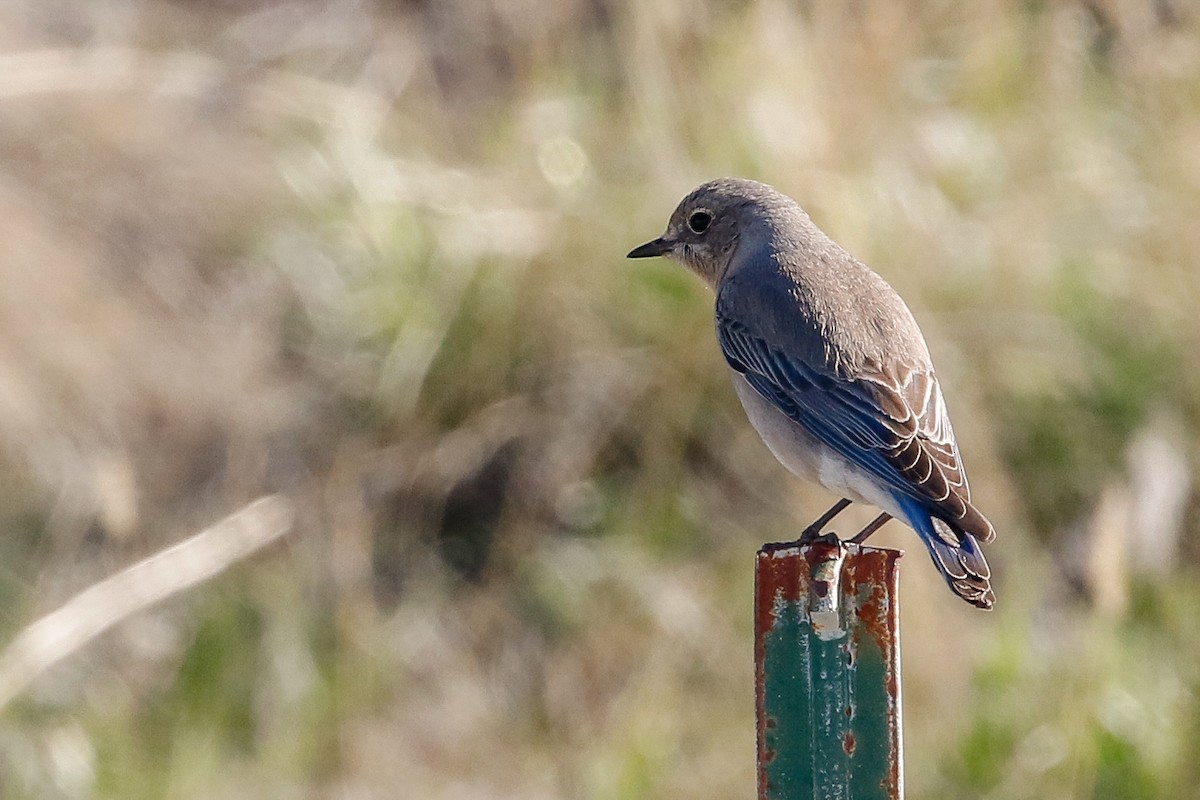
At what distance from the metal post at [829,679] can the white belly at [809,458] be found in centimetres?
113

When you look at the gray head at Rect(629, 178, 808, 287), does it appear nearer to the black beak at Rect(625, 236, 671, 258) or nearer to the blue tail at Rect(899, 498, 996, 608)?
the black beak at Rect(625, 236, 671, 258)

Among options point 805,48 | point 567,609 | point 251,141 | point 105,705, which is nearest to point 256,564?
point 105,705

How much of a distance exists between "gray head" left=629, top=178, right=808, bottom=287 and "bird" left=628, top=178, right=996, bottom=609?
12cm

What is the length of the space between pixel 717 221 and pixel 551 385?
1859 millimetres

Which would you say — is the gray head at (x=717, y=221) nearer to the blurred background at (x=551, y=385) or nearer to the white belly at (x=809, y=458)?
the white belly at (x=809, y=458)

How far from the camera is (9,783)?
5.39 m

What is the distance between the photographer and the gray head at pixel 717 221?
4719 mm

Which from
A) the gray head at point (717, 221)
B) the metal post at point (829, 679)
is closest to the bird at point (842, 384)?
the gray head at point (717, 221)

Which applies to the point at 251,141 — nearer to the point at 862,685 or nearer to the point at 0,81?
the point at 0,81

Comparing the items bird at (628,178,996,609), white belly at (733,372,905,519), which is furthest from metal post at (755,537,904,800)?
white belly at (733,372,905,519)

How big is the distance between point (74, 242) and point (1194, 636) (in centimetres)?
473

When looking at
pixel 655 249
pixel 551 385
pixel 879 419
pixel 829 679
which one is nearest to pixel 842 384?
pixel 879 419

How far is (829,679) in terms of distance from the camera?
2.47 metres

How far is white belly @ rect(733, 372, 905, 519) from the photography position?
3.78m
